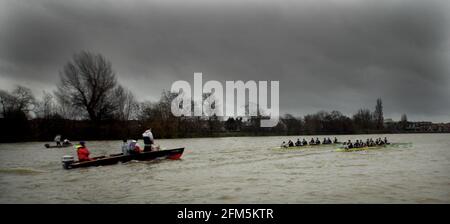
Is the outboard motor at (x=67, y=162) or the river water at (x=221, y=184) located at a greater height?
the outboard motor at (x=67, y=162)

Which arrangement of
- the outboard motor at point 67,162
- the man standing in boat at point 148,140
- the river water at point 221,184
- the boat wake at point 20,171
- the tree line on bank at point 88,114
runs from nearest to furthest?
the river water at point 221,184 → the boat wake at point 20,171 → the outboard motor at point 67,162 → the man standing in boat at point 148,140 → the tree line on bank at point 88,114

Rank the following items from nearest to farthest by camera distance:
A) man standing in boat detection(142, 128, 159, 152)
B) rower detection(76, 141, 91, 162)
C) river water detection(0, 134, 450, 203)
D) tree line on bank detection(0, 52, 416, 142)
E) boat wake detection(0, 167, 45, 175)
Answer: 1. river water detection(0, 134, 450, 203)
2. boat wake detection(0, 167, 45, 175)
3. rower detection(76, 141, 91, 162)
4. man standing in boat detection(142, 128, 159, 152)
5. tree line on bank detection(0, 52, 416, 142)

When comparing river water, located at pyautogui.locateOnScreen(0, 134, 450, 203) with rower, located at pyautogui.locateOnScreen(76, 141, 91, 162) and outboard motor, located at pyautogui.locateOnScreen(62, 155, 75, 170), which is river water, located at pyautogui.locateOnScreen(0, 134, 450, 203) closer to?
outboard motor, located at pyautogui.locateOnScreen(62, 155, 75, 170)

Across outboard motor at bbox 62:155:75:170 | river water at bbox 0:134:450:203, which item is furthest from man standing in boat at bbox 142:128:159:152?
outboard motor at bbox 62:155:75:170

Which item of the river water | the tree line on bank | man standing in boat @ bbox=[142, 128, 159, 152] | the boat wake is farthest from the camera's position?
the tree line on bank

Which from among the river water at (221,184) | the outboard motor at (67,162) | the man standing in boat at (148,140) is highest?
the man standing in boat at (148,140)

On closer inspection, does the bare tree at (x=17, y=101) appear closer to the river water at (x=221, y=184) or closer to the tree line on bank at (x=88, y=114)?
the tree line on bank at (x=88, y=114)

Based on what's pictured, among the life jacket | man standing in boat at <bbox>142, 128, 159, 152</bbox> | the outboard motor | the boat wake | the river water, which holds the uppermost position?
man standing in boat at <bbox>142, 128, 159, 152</bbox>

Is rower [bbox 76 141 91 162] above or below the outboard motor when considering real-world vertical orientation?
above

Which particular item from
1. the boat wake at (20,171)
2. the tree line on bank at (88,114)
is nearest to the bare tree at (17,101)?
the tree line on bank at (88,114)

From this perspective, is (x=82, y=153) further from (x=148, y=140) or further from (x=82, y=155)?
(x=148, y=140)
